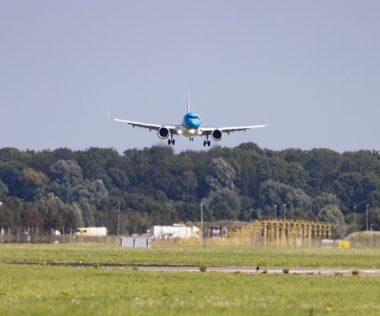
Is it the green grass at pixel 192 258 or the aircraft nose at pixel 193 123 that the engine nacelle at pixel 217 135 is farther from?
the green grass at pixel 192 258

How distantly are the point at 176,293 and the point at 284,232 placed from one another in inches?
4613

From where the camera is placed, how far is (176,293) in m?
39.7

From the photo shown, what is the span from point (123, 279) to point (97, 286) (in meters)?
4.18

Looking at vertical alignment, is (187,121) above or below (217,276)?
above

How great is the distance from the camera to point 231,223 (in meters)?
167

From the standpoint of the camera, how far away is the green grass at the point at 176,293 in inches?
1342

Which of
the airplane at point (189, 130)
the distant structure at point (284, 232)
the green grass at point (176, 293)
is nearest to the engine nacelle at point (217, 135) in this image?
the airplane at point (189, 130)

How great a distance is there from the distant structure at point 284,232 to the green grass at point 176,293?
90.4m

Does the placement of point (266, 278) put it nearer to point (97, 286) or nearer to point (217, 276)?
point (217, 276)

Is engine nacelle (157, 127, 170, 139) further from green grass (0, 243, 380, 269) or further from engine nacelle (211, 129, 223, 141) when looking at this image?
green grass (0, 243, 380, 269)

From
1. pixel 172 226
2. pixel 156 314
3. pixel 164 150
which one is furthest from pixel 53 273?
pixel 164 150

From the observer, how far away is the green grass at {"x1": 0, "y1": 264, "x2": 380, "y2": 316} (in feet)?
112

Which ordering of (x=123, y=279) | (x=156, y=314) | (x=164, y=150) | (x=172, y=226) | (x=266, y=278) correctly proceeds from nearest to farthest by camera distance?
(x=156, y=314)
(x=123, y=279)
(x=266, y=278)
(x=172, y=226)
(x=164, y=150)

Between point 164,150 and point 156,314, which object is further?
point 164,150
